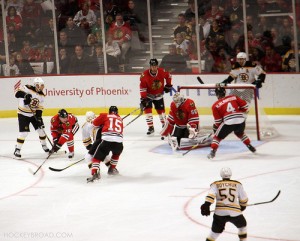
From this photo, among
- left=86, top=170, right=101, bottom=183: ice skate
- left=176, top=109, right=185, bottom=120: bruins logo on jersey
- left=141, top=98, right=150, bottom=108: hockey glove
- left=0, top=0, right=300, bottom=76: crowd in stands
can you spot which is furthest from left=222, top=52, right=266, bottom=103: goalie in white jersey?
left=86, top=170, right=101, bottom=183: ice skate

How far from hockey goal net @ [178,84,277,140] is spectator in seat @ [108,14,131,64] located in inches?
116

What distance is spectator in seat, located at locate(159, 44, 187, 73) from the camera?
15.4m

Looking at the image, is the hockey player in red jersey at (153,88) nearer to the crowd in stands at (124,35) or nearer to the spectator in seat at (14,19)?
the crowd in stands at (124,35)

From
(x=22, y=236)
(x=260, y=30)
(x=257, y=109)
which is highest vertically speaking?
(x=260, y=30)

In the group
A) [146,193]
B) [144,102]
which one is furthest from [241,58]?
[146,193]

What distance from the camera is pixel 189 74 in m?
15.1

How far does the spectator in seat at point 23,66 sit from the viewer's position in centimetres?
1627

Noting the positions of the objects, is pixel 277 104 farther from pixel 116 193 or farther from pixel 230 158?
pixel 116 193

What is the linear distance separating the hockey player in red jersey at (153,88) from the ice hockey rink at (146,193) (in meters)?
0.52

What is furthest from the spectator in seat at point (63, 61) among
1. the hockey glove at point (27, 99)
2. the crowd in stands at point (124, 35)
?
the hockey glove at point (27, 99)

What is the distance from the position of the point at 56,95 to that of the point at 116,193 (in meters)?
6.25

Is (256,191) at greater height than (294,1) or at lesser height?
lesser

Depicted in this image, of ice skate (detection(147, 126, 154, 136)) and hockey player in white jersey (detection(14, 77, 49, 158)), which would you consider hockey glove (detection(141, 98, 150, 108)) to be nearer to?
ice skate (detection(147, 126, 154, 136))

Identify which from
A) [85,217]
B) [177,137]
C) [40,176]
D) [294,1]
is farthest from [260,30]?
[85,217]
